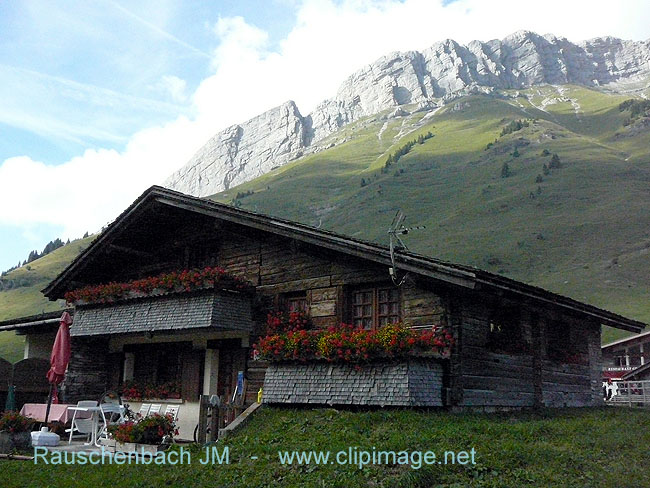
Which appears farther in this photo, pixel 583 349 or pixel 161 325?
pixel 583 349

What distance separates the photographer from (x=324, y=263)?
16438 mm

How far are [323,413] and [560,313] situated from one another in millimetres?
8878

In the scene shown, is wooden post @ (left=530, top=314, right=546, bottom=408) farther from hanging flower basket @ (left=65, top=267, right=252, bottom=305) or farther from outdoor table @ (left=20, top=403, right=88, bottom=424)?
outdoor table @ (left=20, top=403, right=88, bottom=424)

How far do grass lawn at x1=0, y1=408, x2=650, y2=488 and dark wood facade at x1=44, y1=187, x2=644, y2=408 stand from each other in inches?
72.1

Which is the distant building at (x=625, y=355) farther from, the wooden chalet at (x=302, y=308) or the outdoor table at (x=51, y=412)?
the outdoor table at (x=51, y=412)

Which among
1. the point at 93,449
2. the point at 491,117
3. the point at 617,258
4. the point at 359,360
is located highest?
the point at 491,117

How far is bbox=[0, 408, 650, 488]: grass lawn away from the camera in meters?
9.13

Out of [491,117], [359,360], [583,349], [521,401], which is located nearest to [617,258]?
[583,349]

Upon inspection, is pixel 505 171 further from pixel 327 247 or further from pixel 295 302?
pixel 327 247

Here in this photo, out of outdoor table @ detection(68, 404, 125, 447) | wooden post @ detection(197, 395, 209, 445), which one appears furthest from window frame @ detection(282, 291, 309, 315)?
outdoor table @ detection(68, 404, 125, 447)

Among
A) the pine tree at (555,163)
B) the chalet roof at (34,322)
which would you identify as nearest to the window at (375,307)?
the chalet roof at (34,322)

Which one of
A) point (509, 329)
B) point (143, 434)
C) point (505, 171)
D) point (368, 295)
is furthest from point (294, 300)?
point (505, 171)

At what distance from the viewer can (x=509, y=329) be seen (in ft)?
54.4

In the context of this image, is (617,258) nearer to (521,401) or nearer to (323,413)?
(521,401)
